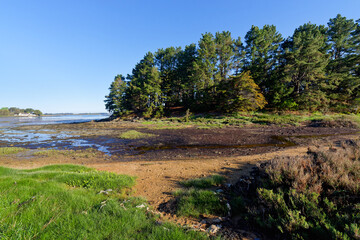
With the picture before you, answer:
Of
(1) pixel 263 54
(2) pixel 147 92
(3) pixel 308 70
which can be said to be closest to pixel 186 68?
(2) pixel 147 92

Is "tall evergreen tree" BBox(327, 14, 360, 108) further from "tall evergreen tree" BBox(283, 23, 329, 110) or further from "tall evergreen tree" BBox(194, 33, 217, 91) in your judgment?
"tall evergreen tree" BBox(194, 33, 217, 91)

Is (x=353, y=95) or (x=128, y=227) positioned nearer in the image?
(x=128, y=227)

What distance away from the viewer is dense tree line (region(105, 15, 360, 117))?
29172 millimetres

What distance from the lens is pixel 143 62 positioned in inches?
1999

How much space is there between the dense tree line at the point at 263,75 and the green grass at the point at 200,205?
3017 centimetres

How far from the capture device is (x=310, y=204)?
2566 millimetres

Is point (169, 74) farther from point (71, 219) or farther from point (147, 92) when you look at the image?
point (71, 219)

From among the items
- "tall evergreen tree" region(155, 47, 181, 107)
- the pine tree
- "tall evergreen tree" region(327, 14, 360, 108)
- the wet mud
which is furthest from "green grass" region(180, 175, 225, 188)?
the pine tree

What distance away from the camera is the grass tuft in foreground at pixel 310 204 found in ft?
7.14

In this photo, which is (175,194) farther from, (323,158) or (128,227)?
(323,158)

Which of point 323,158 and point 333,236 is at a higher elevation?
point 323,158

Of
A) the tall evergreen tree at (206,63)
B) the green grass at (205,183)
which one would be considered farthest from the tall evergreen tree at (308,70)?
the green grass at (205,183)

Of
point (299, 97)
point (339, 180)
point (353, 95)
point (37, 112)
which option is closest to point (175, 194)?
point (339, 180)

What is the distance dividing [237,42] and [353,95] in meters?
27.6
